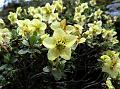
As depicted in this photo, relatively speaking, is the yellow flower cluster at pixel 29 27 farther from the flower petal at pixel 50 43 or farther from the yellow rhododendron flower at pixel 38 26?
the flower petal at pixel 50 43

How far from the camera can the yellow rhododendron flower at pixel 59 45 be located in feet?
5.43

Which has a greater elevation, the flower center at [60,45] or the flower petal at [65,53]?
the flower center at [60,45]

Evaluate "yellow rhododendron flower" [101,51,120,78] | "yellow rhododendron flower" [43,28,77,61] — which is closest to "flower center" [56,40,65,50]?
"yellow rhododendron flower" [43,28,77,61]

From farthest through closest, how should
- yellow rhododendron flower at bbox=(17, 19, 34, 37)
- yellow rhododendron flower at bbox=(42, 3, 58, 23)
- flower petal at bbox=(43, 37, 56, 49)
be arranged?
yellow rhododendron flower at bbox=(42, 3, 58, 23)
yellow rhododendron flower at bbox=(17, 19, 34, 37)
flower petal at bbox=(43, 37, 56, 49)

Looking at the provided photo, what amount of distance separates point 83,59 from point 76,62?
129 millimetres

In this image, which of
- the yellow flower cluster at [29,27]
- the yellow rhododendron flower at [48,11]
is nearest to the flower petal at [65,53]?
the yellow flower cluster at [29,27]

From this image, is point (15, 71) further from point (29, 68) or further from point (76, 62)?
point (76, 62)

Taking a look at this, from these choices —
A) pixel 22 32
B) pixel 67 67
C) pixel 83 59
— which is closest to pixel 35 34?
pixel 22 32

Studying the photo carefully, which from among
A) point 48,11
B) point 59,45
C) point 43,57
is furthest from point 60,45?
point 48,11

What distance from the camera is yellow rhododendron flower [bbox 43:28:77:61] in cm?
166

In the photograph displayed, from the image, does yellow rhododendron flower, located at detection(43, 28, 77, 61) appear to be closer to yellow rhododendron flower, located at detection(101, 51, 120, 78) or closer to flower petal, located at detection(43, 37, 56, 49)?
flower petal, located at detection(43, 37, 56, 49)

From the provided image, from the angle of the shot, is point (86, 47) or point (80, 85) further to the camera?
point (86, 47)

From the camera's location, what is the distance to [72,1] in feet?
17.9

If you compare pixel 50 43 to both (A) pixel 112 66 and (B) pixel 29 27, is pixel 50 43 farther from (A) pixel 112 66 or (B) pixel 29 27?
(A) pixel 112 66
